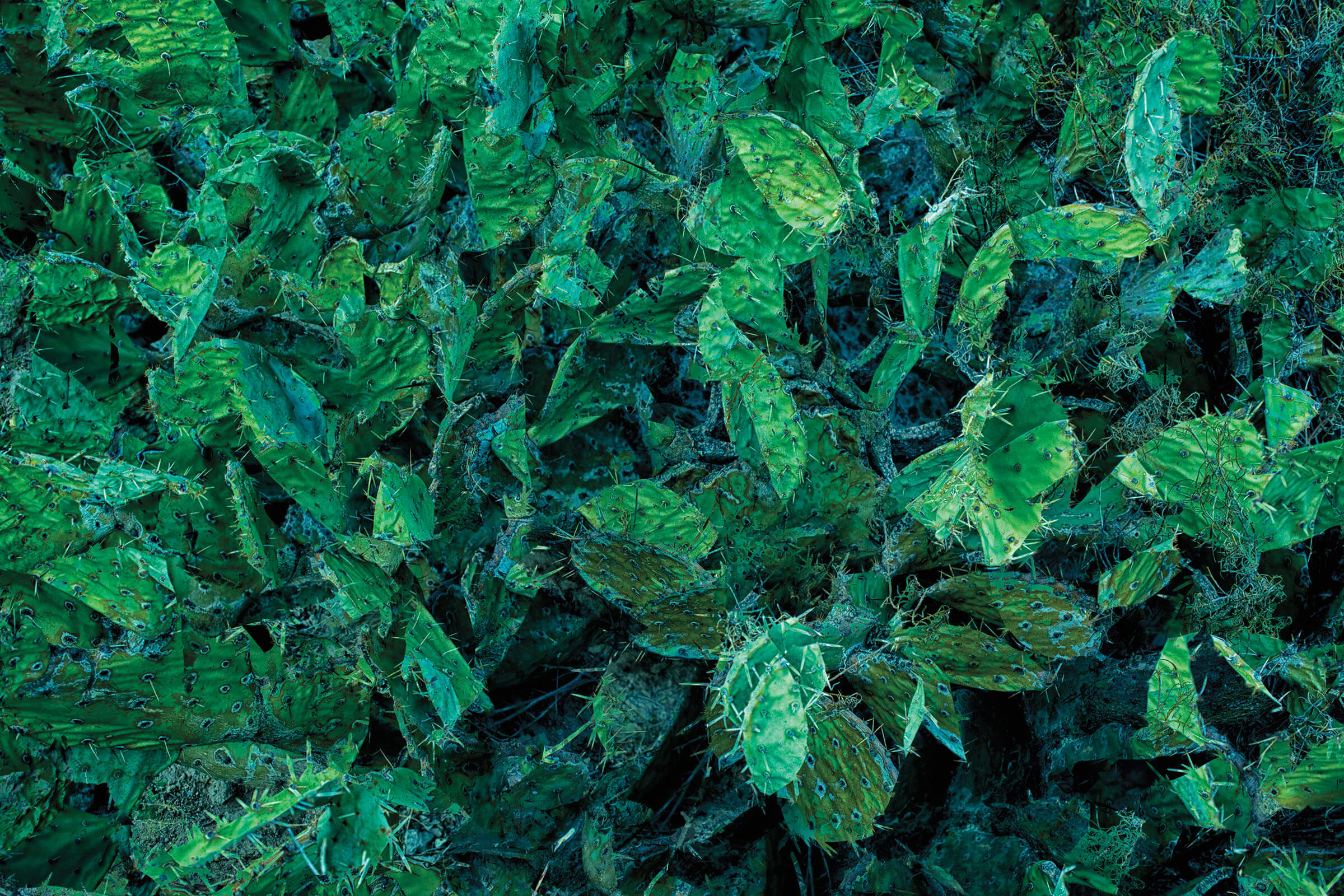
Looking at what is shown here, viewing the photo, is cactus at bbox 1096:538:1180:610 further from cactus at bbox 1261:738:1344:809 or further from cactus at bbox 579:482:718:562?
cactus at bbox 579:482:718:562

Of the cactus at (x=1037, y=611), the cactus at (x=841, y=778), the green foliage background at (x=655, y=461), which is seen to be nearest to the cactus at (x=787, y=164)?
the green foliage background at (x=655, y=461)

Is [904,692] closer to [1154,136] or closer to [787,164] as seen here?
[787,164]

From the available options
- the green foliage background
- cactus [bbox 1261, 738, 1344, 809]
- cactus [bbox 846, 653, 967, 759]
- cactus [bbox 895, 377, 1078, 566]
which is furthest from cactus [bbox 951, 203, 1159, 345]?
cactus [bbox 1261, 738, 1344, 809]

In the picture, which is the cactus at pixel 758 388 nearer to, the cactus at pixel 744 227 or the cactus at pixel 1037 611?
the cactus at pixel 744 227

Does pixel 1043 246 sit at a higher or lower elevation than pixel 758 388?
higher

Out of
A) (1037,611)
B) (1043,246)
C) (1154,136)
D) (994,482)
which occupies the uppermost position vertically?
(1154,136)

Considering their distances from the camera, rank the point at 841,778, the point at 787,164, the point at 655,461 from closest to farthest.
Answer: the point at 841,778 → the point at 787,164 → the point at 655,461

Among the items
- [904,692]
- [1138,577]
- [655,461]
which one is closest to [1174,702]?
[1138,577]

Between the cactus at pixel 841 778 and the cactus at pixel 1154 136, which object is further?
the cactus at pixel 1154 136

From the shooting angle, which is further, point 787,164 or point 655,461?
point 655,461
